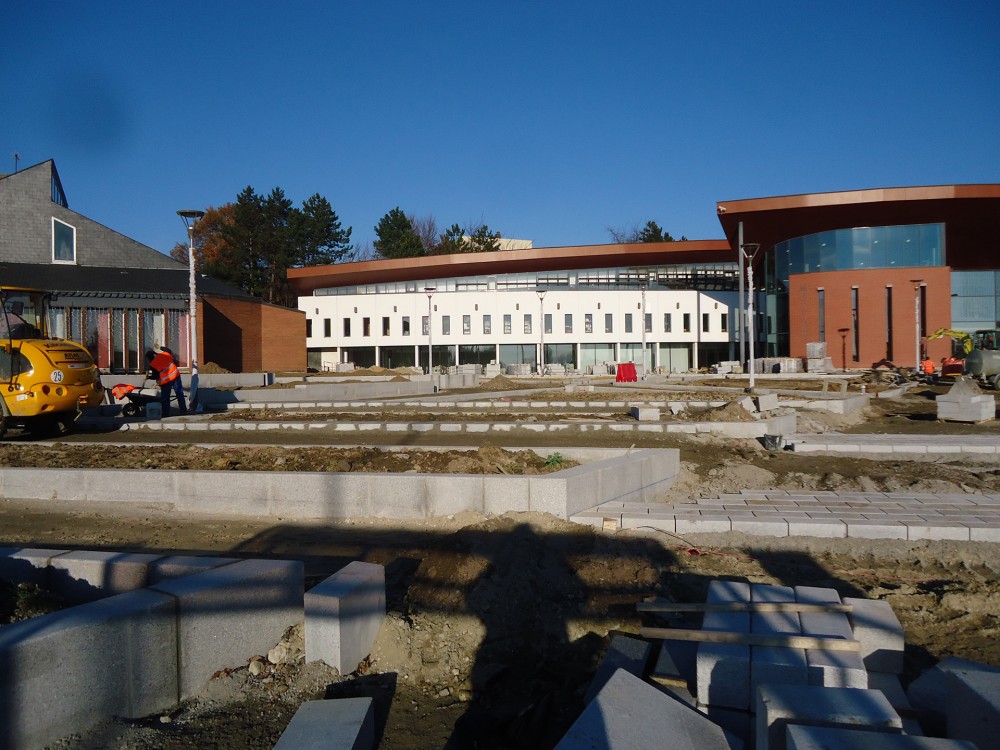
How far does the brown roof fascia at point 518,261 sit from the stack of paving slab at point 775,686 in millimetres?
51272

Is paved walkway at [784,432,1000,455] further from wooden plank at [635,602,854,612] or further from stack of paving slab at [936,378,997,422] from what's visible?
wooden plank at [635,602,854,612]

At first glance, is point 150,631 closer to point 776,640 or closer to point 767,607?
point 776,640

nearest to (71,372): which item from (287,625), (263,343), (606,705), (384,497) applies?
(384,497)

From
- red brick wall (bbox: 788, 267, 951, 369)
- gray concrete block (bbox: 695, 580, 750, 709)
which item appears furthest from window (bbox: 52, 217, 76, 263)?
gray concrete block (bbox: 695, 580, 750, 709)

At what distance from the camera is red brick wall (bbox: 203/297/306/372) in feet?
129

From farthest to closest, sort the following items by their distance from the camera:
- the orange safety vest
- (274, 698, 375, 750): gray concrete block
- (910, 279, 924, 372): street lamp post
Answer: (910, 279, 924, 372): street lamp post
the orange safety vest
(274, 698, 375, 750): gray concrete block

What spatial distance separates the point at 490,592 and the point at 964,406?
16.9m

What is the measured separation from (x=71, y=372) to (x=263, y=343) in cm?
2943

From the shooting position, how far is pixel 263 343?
142 feet

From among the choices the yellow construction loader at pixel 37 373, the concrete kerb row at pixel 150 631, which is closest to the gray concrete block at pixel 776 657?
the concrete kerb row at pixel 150 631

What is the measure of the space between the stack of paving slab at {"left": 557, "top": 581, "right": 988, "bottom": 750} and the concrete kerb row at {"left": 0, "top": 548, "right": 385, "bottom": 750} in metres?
1.38

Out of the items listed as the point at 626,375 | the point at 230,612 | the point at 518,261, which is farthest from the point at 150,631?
the point at 518,261

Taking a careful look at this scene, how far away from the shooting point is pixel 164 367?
696 inches

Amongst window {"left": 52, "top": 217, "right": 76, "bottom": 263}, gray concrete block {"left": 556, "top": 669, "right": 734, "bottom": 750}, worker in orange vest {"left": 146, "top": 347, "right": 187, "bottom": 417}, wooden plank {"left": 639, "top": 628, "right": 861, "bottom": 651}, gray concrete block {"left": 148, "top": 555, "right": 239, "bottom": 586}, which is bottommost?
gray concrete block {"left": 556, "top": 669, "right": 734, "bottom": 750}
